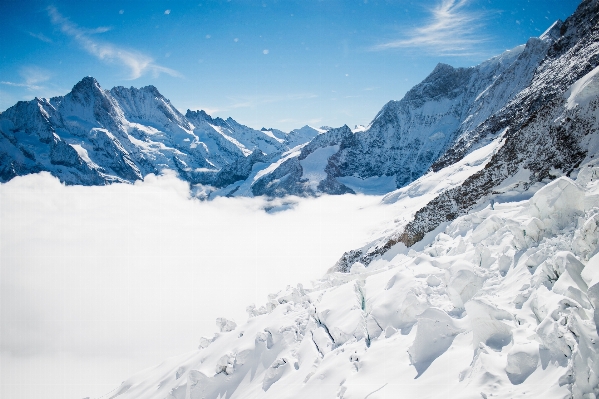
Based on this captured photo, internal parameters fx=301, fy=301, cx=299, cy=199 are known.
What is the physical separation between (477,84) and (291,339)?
174035 millimetres

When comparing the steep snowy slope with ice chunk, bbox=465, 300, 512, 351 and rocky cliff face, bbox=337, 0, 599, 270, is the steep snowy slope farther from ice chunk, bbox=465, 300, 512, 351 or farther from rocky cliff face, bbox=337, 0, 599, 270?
ice chunk, bbox=465, 300, 512, 351

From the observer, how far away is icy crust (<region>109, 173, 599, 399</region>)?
605 centimetres

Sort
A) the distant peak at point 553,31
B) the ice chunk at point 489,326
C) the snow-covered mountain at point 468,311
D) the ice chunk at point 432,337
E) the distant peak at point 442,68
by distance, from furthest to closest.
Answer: the distant peak at point 442,68 → the distant peak at point 553,31 → the ice chunk at point 432,337 → the ice chunk at point 489,326 → the snow-covered mountain at point 468,311

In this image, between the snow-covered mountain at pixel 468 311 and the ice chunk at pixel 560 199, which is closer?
the snow-covered mountain at pixel 468 311

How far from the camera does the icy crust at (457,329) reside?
6055 mm

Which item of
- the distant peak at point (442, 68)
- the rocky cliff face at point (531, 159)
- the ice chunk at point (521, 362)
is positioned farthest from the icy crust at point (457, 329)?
the distant peak at point (442, 68)

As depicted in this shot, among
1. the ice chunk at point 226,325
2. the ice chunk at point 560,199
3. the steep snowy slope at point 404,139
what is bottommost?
the ice chunk at point 226,325

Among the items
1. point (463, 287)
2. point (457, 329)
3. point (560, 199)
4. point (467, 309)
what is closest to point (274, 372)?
point (457, 329)

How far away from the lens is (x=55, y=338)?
18088 centimetres

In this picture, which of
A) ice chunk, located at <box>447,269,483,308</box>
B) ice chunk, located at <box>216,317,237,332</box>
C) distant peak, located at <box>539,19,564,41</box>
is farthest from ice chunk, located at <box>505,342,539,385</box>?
distant peak, located at <box>539,19,564,41</box>

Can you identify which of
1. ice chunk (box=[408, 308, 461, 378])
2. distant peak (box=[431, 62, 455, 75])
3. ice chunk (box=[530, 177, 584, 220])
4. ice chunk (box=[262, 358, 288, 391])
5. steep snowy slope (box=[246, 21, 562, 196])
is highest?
distant peak (box=[431, 62, 455, 75])

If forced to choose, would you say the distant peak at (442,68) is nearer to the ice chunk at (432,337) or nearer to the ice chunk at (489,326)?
the ice chunk at (432,337)

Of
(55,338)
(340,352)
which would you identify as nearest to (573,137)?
(340,352)

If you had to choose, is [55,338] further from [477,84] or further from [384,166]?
[477,84]
